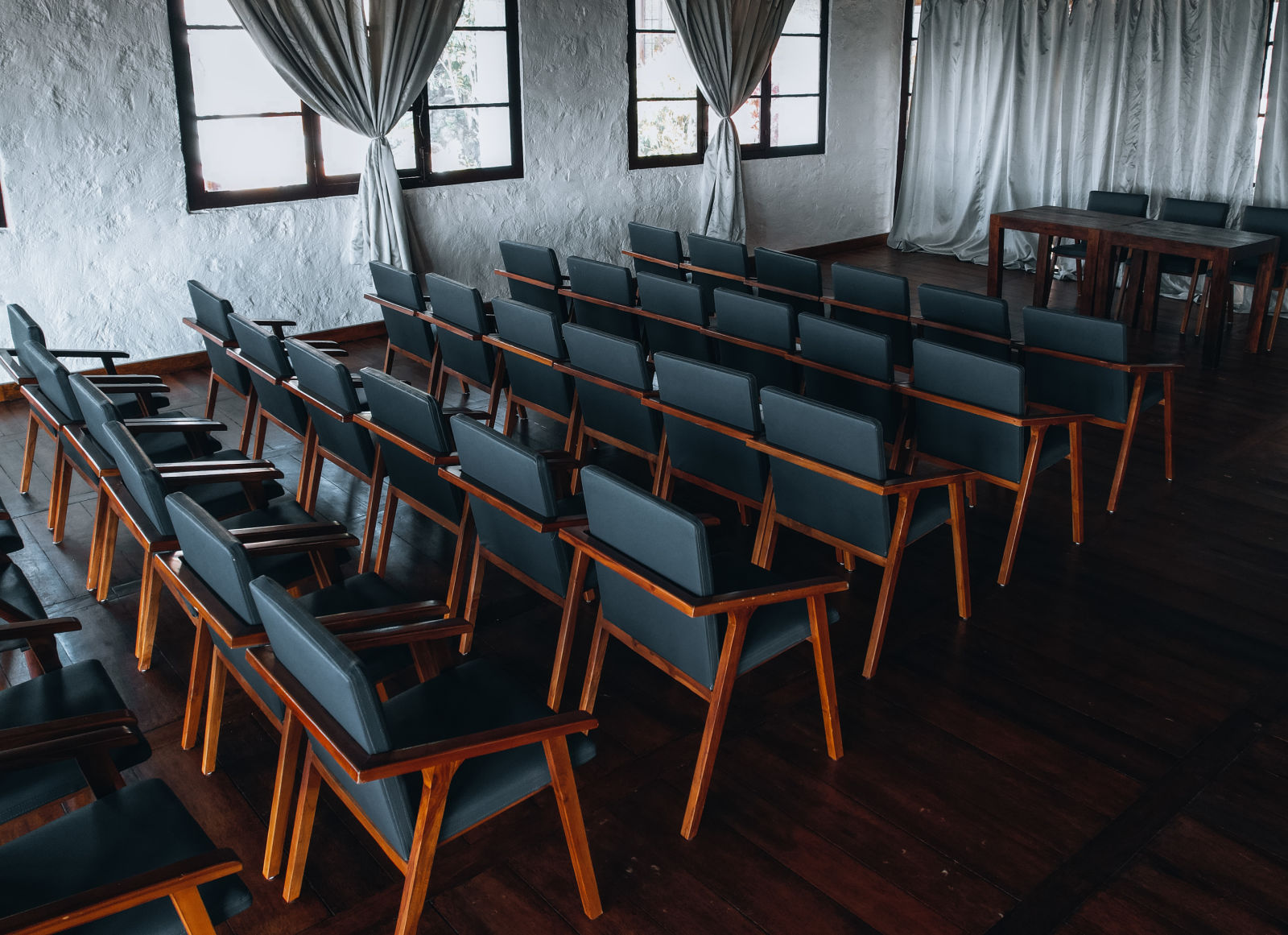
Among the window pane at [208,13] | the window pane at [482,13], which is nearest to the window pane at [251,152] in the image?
the window pane at [208,13]

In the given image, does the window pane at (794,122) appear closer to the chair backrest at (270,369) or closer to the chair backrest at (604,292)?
the chair backrest at (604,292)

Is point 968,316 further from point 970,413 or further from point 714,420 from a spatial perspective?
point 714,420

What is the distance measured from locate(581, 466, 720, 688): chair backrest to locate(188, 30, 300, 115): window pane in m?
5.15

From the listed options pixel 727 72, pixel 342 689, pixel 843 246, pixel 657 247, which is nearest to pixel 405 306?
pixel 657 247

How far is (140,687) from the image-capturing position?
3332mm

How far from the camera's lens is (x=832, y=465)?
10.8 feet

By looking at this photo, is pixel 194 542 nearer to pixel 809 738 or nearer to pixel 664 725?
pixel 664 725

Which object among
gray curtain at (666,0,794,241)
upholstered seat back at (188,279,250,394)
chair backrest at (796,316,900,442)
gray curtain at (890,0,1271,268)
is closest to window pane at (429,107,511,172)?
gray curtain at (666,0,794,241)

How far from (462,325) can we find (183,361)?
2644mm

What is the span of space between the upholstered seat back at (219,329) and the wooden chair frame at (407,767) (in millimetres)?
2736

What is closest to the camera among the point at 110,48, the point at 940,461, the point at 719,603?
the point at 719,603

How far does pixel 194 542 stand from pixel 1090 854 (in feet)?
7.49

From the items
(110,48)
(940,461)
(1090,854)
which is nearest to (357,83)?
(110,48)

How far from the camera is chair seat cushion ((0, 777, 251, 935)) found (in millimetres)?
1909
